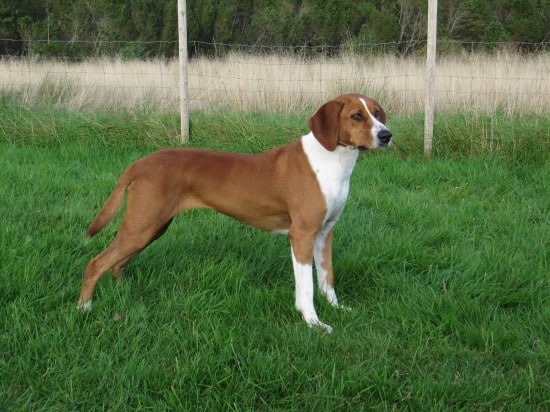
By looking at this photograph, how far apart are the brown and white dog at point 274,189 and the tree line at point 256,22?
16778 millimetres

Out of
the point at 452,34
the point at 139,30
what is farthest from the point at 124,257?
the point at 139,30

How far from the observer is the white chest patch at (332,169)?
11.7ft

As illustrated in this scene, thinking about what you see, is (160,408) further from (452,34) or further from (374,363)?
(452,34)

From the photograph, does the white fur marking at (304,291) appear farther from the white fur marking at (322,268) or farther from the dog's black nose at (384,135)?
the dog's black nose at (384,135)

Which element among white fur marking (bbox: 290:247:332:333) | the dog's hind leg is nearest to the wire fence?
the dog's hind leg

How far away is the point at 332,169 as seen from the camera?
3.58 m

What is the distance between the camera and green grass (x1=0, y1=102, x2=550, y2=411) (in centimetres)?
283

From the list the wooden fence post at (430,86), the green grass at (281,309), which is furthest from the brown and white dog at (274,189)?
the wooden fence post at (430,86)

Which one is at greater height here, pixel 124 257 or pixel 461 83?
pixel 461 83

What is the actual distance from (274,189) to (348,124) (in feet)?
1.98

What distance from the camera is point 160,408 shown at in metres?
2.69

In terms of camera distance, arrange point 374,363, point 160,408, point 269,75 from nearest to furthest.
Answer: point 160,408 → point 374,363 → point 269,75

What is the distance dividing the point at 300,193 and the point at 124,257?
1.16 meters

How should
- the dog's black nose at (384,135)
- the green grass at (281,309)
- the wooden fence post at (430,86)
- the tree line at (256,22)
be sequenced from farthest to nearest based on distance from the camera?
the tree line at (256,22)
the wooden fence post at (430,86)
the dog's black nose at (384,135)
the green grass at (281,309)
